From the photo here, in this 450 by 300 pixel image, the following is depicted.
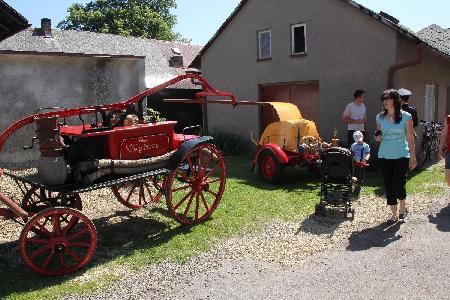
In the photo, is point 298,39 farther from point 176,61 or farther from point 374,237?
point 176,61

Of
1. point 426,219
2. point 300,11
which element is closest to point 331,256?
point 426,219

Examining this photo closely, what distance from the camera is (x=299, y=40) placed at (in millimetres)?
13078

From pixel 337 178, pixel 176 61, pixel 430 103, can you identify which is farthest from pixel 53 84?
pixel 430 103

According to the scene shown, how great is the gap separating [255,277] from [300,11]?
9949mm

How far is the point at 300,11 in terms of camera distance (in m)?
12.9

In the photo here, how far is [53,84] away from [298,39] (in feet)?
24.3

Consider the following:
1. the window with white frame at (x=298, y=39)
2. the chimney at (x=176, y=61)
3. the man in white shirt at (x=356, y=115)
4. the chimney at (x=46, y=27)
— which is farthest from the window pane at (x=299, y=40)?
the chimney at (x=176, y=61)

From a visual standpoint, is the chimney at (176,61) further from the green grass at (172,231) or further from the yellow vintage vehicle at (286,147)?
the green grass at (172,231)

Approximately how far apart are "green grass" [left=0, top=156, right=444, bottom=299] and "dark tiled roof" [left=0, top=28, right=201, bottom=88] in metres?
7.73

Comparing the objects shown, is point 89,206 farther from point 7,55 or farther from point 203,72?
point 203,72

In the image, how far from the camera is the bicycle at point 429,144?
11.5 metres

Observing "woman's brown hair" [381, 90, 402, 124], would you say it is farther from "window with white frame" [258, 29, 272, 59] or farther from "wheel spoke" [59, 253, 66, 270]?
"window with white frame" [258, 29, 272, 59]

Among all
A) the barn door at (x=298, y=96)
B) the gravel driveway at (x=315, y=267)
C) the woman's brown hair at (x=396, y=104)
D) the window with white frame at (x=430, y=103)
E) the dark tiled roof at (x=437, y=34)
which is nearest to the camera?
the gravel driveway at (x=315, y=267)

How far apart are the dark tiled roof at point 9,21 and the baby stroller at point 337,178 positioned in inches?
204
